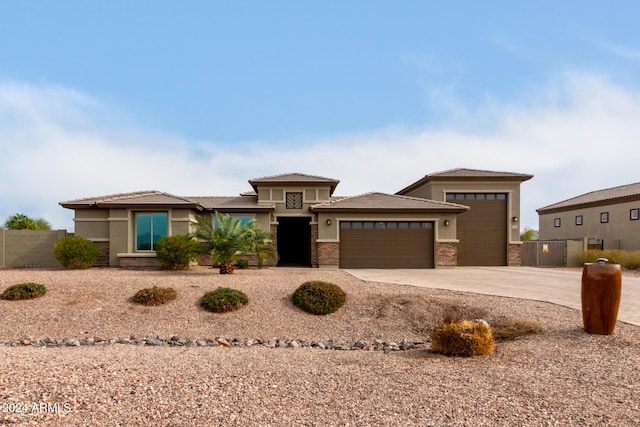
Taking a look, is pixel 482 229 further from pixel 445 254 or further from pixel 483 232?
pixel 445 254

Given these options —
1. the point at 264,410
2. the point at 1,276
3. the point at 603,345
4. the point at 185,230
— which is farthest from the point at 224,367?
the point at 185,230

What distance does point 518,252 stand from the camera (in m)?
24.5

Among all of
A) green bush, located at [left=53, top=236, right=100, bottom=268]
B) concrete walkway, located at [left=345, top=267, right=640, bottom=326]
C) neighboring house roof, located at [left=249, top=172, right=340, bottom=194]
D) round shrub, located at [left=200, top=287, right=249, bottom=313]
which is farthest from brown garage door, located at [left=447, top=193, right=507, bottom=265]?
green bush, located at [left=53, top=236, right=100, bottom=268]

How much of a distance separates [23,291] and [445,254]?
725 inches

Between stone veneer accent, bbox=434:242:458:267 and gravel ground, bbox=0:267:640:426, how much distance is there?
10093 mm

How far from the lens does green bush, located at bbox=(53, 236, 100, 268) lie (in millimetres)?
18328

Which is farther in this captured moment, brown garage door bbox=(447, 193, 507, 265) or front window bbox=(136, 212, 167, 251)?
brown garage door bbox=(447, 193, 507, 265)

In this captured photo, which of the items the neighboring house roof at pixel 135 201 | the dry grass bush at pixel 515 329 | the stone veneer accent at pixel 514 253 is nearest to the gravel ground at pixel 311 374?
the dry grass bush at pixel 515 329

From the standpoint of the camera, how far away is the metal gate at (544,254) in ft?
84.8

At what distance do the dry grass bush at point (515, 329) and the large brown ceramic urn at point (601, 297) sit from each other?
99 centimetres

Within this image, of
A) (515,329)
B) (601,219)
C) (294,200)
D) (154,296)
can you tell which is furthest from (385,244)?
(601,219)

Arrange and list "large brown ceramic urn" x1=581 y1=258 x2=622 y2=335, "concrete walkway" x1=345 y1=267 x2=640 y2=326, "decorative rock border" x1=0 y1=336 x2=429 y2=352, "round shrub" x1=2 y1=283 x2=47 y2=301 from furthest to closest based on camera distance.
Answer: "round shrub" x1=2 y1=283 x2=47 y2=301 → "concrete walkway" x1=345 y1=267 x2=640 y2=326 → "decorative rock border" x1=0 y1=336 x2=429 y2=352 → "large brown ceramic urn" x1=581 y1=258 x2=622 y2=335

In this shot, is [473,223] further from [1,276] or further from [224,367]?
[1,276]

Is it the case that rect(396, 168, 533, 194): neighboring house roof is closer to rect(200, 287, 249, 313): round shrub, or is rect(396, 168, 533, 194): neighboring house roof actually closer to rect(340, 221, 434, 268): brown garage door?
rect(340, 221, 434, 268): brown garage door
